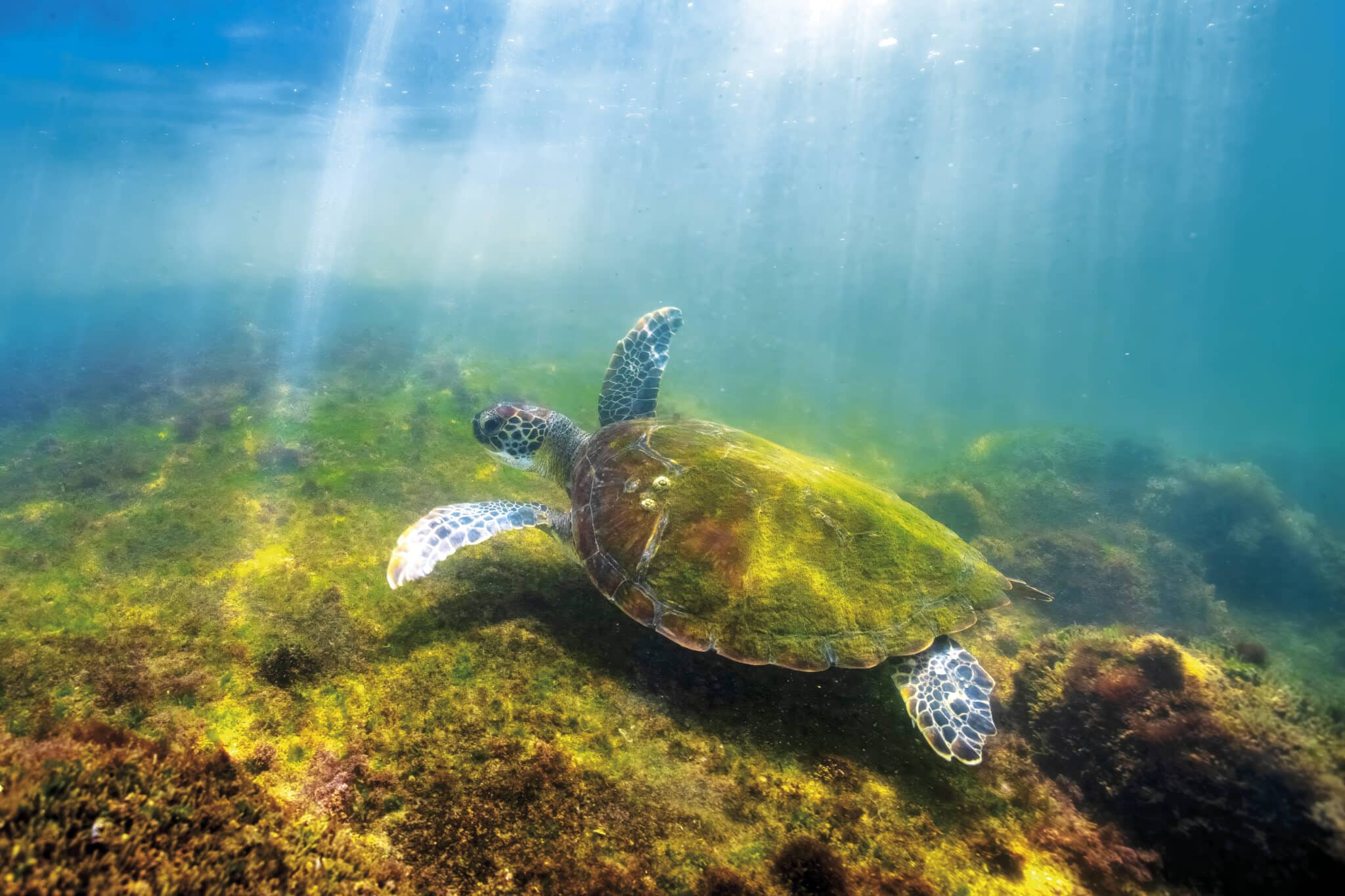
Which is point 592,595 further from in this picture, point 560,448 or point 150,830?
point 150,830

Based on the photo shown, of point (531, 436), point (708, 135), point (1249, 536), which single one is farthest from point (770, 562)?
point (708, 135)

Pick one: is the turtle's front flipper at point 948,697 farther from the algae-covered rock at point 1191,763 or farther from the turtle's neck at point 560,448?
the turtle's neck at point 560,448

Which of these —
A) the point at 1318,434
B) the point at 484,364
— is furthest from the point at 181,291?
the point at 1318,434

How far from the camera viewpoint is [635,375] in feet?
19.3

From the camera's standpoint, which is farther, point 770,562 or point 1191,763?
point 770,562

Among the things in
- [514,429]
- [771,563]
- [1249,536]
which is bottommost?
[1249,536]

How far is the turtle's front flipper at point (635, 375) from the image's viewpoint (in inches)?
232

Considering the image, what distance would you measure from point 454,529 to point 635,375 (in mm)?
2919

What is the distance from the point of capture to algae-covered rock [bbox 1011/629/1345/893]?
212 cm

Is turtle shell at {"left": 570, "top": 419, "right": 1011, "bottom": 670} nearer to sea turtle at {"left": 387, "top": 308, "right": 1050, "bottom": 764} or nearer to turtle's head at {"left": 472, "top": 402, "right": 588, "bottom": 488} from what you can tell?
sea turtle at {"left": 387, "top": 308, "right": 1050, "bottom": 764}

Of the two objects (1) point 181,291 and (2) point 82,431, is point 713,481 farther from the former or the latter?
(1) point 181,291

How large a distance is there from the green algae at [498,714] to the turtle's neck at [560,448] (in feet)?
2.10

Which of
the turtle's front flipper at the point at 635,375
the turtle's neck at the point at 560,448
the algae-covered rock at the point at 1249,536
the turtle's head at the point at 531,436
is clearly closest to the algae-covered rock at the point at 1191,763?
the turtle's neck at the point at 560,448

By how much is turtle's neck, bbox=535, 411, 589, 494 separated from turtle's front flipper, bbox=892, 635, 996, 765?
3303 mm
